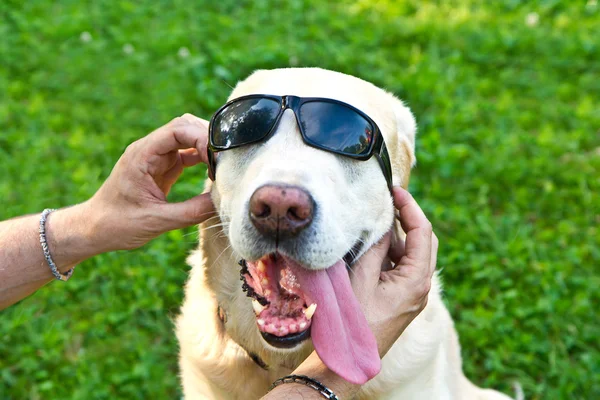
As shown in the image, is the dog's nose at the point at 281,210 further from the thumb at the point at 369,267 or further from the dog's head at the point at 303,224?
the thumb at the point at 369,267

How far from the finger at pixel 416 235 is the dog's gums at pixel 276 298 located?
43 centimetres

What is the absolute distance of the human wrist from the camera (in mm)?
2508

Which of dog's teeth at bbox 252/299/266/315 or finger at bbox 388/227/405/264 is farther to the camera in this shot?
finger at bbox 388/227/405/264

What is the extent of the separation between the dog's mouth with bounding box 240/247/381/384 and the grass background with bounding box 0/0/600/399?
173 cm

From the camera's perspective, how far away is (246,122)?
7.22 feet

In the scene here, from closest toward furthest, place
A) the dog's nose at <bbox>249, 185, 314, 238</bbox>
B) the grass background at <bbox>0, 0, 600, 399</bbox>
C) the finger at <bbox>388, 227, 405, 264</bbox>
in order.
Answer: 1. the dog's nose at <bbox>249, 185, 314, 238</bbox>
2. the finger at <bbox>388, 227, 405, 264</bbox>
3. the grass background at <bbox>0, 0, 600, 399</bbox>

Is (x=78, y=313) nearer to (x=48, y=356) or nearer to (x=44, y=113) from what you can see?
(x=48, y=356)

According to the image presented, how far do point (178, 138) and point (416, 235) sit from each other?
0.96m

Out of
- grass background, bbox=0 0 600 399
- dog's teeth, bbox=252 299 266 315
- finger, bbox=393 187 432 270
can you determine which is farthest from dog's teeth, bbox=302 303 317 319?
grass background, bbox=0 0 600 399

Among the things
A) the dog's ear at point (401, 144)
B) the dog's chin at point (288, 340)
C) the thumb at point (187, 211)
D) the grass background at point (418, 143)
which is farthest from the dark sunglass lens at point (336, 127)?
the grass background at point (418, 143)

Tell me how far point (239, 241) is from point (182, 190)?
243 centimetres

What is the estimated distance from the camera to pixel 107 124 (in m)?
5.08

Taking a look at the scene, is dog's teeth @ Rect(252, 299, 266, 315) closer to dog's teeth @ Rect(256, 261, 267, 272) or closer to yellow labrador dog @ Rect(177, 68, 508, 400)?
yellow labrador dog @ Rect(177, 68, 508, 400)

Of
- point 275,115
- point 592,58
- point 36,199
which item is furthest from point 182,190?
point 592,58
